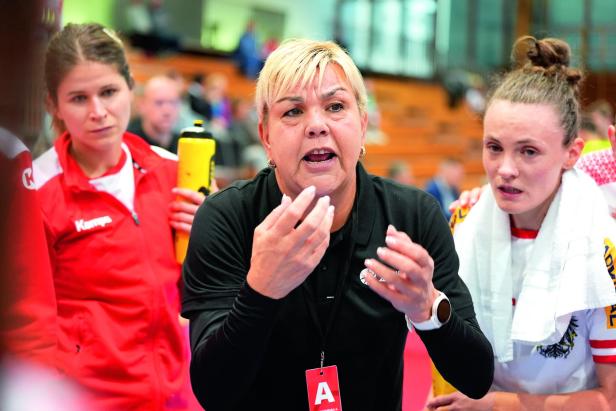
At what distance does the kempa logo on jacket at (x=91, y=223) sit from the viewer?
192cm

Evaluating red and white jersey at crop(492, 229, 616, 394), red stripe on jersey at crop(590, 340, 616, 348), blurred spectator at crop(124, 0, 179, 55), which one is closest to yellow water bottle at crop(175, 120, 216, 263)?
red and white jersey at crop(492, 229, 616, 394)

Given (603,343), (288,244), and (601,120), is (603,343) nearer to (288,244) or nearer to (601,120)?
(288,244)

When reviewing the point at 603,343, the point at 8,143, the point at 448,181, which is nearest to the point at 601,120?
the point at 448,181

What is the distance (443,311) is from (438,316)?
18 millimetres

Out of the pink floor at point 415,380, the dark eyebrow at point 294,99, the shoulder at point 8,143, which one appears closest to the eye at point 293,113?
the dark eyebrow at point 294,99

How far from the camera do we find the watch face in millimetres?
1441

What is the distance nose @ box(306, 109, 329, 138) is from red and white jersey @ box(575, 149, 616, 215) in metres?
1.02

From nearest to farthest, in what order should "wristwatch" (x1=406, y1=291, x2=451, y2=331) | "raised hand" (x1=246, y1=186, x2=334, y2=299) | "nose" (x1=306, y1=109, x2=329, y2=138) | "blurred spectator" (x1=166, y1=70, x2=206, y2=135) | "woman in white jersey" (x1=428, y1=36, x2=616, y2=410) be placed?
1. "raised hand" (x1=246, y1=186, x2=334, y2=299)
2. "wristwatch" (x1=406, y1=291, x2=451, y2=331)
3. "nose" (x1=306, y1=109, x2=329, y2=138)
4. "woman in white jersey" (x1=428, y1=36, x2=616, y2=410)
5. "blurred spectator" (x1=166, y1=70, x2=206, y2=135)

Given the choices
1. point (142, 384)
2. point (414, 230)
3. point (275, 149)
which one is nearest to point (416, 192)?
point (414, 230)

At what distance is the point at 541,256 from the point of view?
186 centimetres

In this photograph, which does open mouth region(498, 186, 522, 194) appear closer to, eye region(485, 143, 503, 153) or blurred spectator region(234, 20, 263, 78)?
eye region(485, 143, 503, 153)

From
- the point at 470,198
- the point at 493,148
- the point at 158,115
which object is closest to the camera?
the point at 493,148

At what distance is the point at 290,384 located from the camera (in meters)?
1.57

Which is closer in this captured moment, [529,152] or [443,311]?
[443,311]
